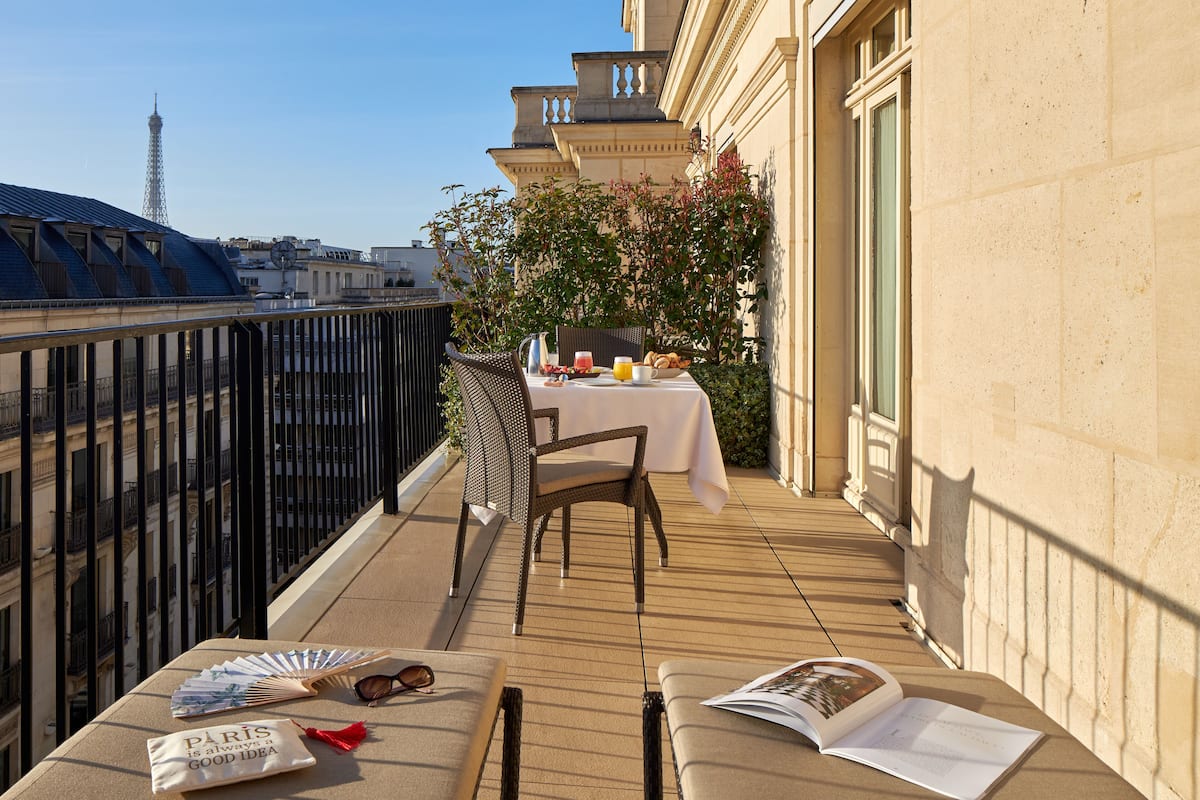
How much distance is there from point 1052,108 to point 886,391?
276 cm

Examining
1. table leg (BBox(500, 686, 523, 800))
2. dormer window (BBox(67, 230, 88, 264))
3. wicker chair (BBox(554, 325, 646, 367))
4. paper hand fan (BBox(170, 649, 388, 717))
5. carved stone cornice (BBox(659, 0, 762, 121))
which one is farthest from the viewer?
dormer window (BBox(67, 230, 88, 264))

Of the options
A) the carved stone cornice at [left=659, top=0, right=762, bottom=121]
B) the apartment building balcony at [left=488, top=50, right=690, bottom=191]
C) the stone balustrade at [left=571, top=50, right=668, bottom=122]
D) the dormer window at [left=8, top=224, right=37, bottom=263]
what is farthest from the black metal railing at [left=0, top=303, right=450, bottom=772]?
the dormer window at [left=8, top=224, right=37, bottom=263]

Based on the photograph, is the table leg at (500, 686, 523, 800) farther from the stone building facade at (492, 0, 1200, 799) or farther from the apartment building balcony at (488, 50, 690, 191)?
the apartment building balcony at (488, 50, 690, 191)

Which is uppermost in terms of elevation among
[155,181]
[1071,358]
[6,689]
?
[155,181]

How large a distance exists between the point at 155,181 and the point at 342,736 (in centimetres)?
8444

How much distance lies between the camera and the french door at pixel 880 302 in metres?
4.42

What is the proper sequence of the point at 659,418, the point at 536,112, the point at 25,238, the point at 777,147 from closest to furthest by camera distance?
the point at 659,418 → the point at 777,147 → the point at 536,112 → the point at 25,238

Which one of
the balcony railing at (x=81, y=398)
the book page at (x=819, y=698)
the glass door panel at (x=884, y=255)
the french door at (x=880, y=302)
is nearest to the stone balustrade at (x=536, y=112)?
the balcony railing at (x=81, y=398)

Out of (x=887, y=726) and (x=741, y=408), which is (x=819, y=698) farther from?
(x=741, y=408)

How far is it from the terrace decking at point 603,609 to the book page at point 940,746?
0.95m

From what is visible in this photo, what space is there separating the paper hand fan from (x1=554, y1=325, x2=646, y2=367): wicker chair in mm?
4091

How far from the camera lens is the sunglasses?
1.46 m

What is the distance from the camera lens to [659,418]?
414 cm

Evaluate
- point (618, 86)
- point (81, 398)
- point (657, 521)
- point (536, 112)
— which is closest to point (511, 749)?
point (657, 521)
